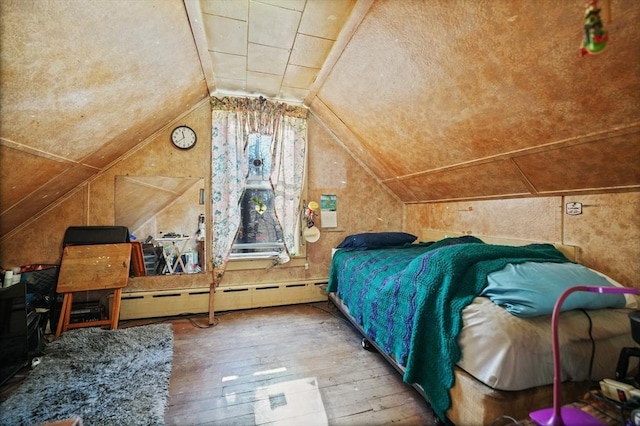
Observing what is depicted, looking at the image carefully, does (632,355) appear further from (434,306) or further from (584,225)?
(584,225)

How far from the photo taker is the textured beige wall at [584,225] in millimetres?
1722

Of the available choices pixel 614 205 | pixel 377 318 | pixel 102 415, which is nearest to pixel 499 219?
pixel 614 205

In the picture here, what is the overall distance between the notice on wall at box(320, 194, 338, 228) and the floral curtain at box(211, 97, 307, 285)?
548 mm

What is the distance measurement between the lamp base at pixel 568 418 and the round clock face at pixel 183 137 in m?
3.59

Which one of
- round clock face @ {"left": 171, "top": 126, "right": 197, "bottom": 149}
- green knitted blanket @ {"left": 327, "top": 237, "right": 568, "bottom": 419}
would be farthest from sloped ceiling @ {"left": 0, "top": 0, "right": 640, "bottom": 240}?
green knitted blanket @ {"left": 327, "top": 237, "right": 568, "bottom": 419}

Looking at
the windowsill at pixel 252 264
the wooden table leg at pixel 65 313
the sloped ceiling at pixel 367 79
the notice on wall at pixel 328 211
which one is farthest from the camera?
the notice on wall at pixel 328 211

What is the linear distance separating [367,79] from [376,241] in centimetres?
178

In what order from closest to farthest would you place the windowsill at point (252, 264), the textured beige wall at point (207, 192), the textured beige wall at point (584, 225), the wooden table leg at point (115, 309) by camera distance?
the textured beige wall at point (584, 225), the wooden table leg at point (115, 309), the textured beige wall at point (207, 192), the windowsill at point (252, 264)

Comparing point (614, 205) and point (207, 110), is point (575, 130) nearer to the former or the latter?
point (614, 205)

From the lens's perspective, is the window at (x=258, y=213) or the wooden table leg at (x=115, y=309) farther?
the window at (x=258, y=213)

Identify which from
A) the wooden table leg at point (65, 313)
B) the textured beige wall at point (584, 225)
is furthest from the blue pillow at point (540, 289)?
the wooden table leg at point (65, 313)

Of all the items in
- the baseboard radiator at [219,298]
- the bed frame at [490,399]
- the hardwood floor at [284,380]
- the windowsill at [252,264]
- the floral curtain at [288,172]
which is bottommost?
the hardwood floor at [284,380]

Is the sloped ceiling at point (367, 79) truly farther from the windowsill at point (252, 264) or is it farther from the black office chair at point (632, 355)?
the windowsill at point (252, 264)

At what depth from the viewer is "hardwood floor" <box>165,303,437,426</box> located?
5.18 feet
